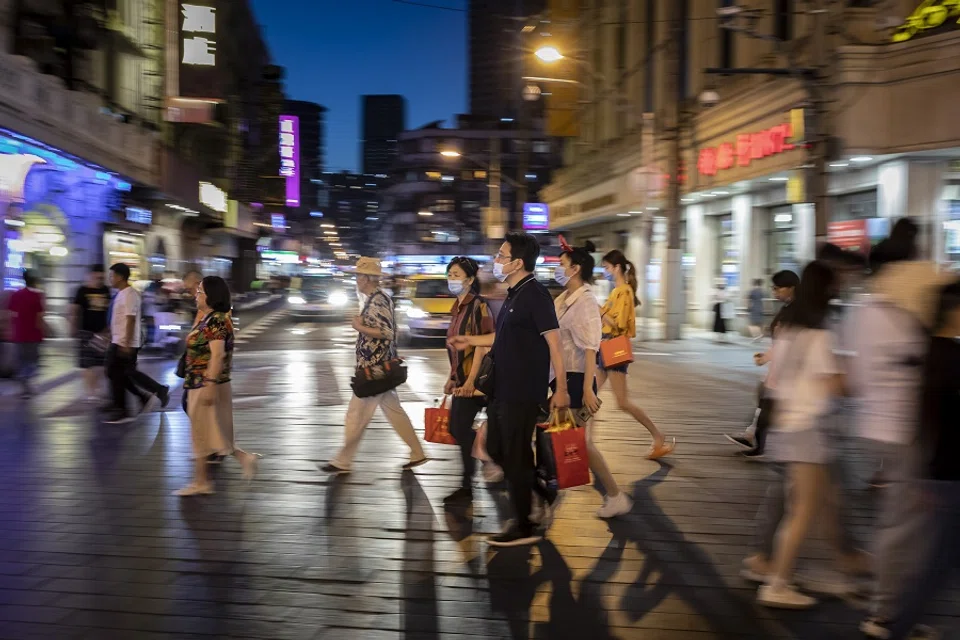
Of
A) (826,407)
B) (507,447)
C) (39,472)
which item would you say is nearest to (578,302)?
(507,447)

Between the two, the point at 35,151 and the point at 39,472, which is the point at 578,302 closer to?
the point at 39,472

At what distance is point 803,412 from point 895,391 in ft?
1.74

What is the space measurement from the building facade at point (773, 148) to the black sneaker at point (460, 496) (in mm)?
8854

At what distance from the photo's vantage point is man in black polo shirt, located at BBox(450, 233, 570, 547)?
5598 millimetres

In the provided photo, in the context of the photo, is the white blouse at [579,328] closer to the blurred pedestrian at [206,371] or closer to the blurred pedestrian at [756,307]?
the blurred pedestrian at [206,371]

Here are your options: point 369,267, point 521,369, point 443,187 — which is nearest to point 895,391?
point 521,369

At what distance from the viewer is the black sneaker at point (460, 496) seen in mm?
6906

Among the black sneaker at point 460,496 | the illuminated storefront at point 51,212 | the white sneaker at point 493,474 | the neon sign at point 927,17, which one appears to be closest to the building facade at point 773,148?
the neon sign at point 927,17

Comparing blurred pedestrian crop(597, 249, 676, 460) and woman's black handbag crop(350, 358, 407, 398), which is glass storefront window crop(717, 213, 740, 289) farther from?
woman's black handbag crop(350, 358, 407, 398)

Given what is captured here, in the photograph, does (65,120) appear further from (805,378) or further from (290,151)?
(290,151)

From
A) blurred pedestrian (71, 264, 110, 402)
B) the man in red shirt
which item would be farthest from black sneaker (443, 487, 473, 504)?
the man in red shirt

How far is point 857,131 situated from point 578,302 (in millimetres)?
14409

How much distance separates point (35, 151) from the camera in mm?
19875

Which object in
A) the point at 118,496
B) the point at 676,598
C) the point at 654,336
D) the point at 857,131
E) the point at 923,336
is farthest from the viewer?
the point at 654,336
